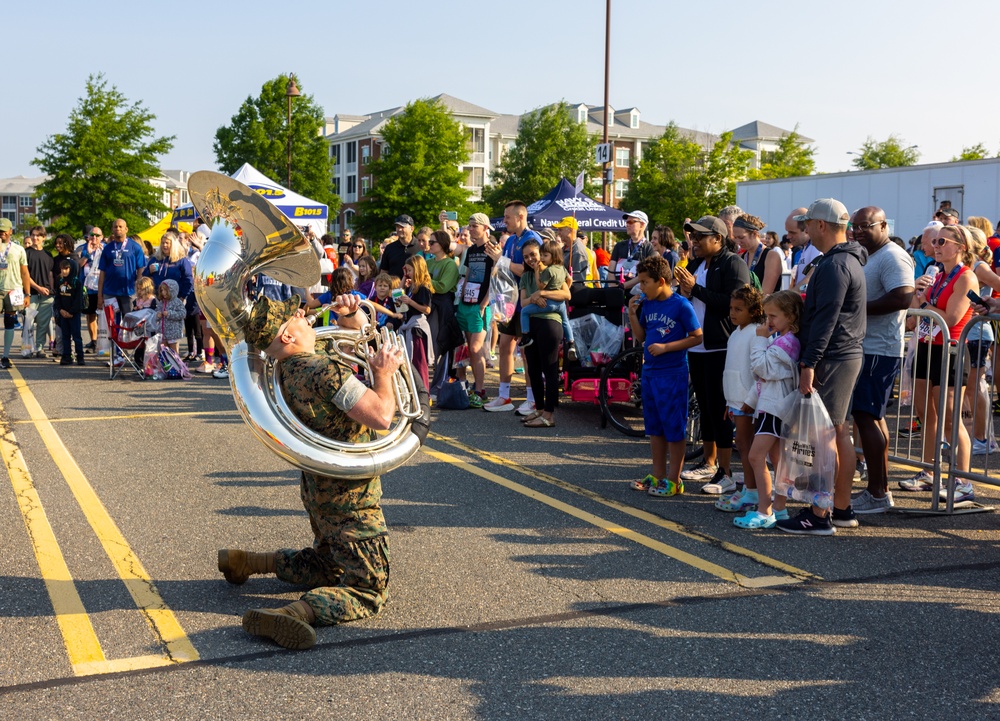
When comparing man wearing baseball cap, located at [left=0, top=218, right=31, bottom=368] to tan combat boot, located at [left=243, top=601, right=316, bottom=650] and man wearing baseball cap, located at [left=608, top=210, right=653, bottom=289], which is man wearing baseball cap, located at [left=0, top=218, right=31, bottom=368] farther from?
tan combat boot, located at [left=243, top=601, right=316, bottom=650]

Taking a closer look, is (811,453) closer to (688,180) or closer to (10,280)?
(10,280)

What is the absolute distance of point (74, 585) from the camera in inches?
198

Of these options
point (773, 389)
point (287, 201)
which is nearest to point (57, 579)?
point (773, 389)

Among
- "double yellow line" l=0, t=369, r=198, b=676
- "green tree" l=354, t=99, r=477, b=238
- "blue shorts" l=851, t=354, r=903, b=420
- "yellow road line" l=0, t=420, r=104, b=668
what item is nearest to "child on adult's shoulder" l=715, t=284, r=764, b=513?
"blue shorts" l=851, t=354, r=903, b=420

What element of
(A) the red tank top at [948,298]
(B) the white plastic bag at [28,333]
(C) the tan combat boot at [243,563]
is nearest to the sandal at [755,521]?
(A) the red tank top at [948,298]

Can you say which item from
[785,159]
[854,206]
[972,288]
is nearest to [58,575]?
[972,288]

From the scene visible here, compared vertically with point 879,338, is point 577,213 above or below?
above

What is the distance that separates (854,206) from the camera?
27.7 metres

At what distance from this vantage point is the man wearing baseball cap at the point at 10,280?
1416 centimetres

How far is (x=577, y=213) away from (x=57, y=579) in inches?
611

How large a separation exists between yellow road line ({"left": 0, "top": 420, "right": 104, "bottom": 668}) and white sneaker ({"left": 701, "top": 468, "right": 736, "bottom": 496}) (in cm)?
413

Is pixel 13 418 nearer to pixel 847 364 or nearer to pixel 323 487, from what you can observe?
pixel 323 487

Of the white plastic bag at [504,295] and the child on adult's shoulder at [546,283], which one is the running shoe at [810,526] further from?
the white plastic bag at [504,295]

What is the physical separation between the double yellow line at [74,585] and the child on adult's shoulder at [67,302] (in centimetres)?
711
